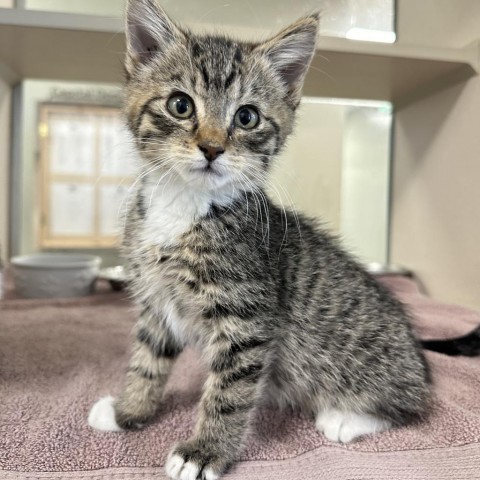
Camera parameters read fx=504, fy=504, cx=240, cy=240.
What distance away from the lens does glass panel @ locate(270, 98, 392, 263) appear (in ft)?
6.43

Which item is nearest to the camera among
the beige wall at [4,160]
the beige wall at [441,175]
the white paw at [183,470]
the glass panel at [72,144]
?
the white paw at [183,470]

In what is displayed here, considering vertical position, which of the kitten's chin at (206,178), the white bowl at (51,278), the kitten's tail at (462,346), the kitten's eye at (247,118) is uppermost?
the kitten's eye at (247,118)

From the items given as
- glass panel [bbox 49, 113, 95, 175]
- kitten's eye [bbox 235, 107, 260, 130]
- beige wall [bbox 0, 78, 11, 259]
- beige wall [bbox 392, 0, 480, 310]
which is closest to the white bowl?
beige wall [bbox 0, 78, 11, 259]

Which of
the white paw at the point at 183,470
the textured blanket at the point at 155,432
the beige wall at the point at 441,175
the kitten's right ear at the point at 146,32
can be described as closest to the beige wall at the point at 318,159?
the beige wall at the point at 441,175

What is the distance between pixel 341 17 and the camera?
67.8 inches

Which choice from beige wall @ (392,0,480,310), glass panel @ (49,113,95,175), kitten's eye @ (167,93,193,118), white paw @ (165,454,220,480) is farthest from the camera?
glass panel @ (49,113,95,175)

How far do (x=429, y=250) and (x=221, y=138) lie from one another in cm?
115

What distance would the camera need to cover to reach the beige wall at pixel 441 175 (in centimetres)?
143

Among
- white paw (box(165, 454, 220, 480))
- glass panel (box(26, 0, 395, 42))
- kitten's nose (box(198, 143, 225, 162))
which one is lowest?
white paw (box(165, 454, 220, 480))

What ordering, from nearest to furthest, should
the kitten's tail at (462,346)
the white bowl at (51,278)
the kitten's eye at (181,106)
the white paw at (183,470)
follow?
the white paw at (183,470)
the kitten's eye at (181,106)
the kitten's tail at (462,346)
the white bowl at (51,278)

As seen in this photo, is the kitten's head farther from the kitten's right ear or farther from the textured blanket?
the textured blanket

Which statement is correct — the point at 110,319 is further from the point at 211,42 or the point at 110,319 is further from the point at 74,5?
the point at 74,5

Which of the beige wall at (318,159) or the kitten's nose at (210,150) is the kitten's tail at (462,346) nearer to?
the kitten's nose at (210,150)

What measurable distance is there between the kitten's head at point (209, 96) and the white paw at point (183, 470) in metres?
0.40
